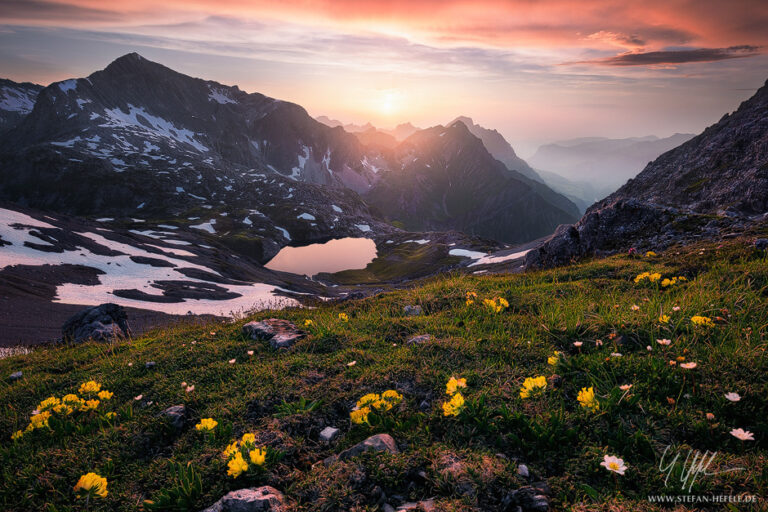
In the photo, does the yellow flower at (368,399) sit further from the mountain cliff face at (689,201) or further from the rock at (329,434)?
the mountain cliff face at (689,201)

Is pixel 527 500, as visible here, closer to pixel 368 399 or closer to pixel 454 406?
pixel 454 406

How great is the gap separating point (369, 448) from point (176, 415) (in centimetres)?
304

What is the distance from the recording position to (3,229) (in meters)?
54.9

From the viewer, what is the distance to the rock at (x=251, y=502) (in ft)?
10.8

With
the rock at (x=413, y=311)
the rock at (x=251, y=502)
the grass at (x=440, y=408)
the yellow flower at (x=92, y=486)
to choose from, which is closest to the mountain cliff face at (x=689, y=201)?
the rock at (x=413, y=311)

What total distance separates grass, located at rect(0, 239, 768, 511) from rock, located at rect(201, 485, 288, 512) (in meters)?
0.17

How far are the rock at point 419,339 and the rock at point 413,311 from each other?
1656 millimetres

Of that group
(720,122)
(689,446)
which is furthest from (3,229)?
(720,122)

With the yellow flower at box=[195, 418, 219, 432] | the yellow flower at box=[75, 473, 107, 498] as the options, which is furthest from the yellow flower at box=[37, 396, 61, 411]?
the yellow flower at box=[195, 418, 219, 432]

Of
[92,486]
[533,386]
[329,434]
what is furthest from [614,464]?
[92,486]

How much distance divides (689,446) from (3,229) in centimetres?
8336

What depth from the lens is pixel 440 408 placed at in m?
4.41
